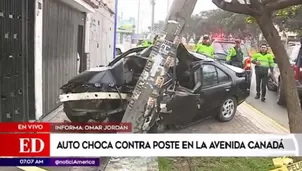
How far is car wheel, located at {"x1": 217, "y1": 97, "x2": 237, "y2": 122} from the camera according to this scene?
5.13m

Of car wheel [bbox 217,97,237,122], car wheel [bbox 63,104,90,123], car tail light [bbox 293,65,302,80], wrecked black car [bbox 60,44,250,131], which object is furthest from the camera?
car tail light [bbox 293,65,302,80]

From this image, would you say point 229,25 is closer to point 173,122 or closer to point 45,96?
point 173,122

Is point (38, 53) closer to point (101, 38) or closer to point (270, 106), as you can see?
point (101, 38)

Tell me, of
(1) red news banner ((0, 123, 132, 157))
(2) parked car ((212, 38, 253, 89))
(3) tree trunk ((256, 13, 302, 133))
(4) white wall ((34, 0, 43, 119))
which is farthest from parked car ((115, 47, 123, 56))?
(3) tree trunk ((256, 13, 302, 133))

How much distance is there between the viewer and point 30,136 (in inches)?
135

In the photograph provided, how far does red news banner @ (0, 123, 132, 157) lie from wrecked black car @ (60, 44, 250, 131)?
0.32 m

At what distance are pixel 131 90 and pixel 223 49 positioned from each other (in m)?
2.05

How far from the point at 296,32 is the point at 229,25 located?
1997mm

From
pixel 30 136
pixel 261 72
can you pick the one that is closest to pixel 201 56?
pixel 261 72

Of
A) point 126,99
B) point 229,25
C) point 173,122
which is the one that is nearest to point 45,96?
point 126,99

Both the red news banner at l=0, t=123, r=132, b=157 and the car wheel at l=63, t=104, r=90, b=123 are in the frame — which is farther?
the car wheel at l=63, t=104, r=90, b=123

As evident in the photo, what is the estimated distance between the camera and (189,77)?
4.60 m

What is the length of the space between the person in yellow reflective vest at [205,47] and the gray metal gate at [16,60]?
2.15m

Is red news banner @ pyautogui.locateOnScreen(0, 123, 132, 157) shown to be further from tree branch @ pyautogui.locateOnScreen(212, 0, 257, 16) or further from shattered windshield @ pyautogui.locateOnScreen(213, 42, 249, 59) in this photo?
shattered windshield @ pyautogui.locateOnScreen(213, 42, 249, 59)
